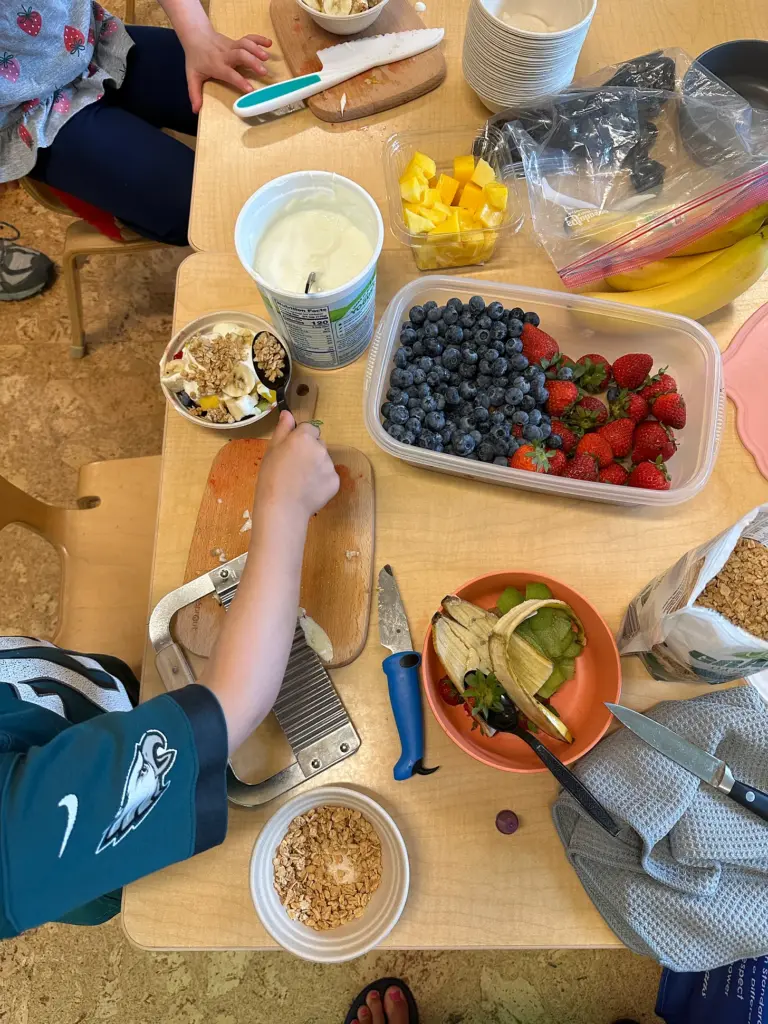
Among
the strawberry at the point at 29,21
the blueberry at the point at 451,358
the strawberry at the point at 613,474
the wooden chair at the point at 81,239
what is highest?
the strawberry at the point at 29,21

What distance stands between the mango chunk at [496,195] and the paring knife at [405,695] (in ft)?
1.89

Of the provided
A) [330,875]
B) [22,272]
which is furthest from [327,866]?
[22,272]

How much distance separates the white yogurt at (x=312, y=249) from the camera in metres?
0.79

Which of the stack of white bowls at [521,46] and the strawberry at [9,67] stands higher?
the stack of white bowls at [521,46]

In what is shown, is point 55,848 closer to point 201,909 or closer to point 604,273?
point 201,909

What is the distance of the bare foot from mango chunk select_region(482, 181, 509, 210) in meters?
1.44

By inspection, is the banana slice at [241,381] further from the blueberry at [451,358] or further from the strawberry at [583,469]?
the strawberry at [583,469]

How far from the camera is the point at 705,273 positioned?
84 centimetres

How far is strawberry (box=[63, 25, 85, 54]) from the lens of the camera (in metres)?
1.08

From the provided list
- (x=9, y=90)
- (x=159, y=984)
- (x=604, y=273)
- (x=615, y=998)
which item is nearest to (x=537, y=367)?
(x=604, y=273)

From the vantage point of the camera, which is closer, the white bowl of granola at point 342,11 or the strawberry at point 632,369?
the strawberry at point 632,369

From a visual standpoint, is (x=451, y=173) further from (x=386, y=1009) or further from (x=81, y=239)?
(x=386, y=1009)

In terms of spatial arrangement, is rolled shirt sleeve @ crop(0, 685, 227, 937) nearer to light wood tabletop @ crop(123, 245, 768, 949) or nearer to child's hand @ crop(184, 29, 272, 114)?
light wood tabletop @ crop(123, 245, 768, 949)

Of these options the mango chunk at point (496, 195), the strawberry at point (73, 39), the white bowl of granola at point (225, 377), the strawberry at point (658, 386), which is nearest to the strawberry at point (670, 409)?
the strawberry at point (658, 386)
